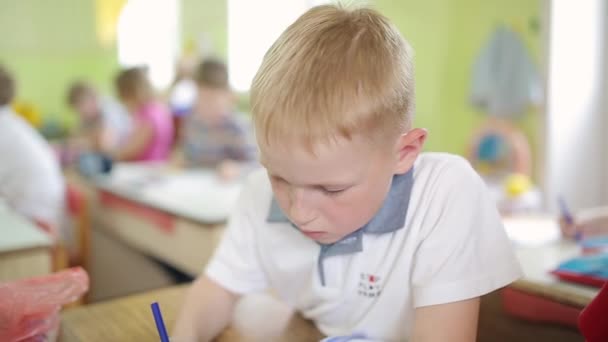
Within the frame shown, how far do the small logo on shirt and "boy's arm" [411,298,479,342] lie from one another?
0.28ft

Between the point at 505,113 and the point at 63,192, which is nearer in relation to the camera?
the point at 63,192

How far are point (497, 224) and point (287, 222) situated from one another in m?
0.26

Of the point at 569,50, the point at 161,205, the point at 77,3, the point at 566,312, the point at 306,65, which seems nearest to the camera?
the point at 306,65

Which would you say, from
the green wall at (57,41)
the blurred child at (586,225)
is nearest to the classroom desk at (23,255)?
the blurred child at (586,225)

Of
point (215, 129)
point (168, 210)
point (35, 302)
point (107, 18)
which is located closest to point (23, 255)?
point (168, 210)

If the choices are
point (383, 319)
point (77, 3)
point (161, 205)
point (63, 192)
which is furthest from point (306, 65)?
point (77, 3)

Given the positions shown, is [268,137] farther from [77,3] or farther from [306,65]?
[77,3]

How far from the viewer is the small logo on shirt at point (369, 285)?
29.1 inches

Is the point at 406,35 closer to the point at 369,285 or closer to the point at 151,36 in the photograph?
the point at 369,285

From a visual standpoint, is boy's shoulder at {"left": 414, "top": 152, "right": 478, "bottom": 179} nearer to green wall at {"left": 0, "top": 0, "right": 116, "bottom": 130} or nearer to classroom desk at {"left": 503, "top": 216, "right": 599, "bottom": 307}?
classroom desk at {"left": 503, "top": 216, "right": 599, "bottom": 307}

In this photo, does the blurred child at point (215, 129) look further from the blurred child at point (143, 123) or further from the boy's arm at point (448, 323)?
the boy's arm at point (448, 323)

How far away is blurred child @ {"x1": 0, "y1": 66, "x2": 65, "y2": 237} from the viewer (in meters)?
2.22

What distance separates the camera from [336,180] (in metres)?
0.61

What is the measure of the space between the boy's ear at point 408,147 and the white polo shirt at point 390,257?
4 centimetres
